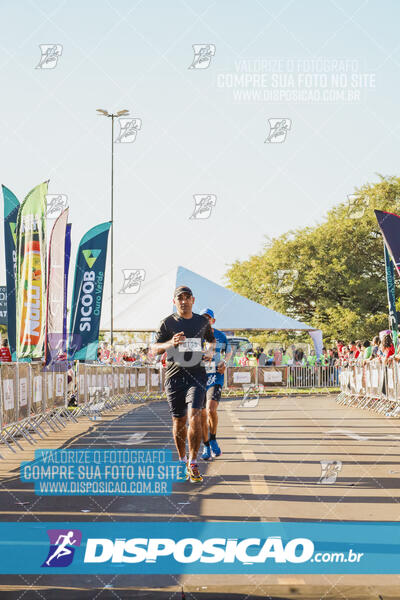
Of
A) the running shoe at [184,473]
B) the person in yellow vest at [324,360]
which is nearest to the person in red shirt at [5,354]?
the running shoe at [184,473]

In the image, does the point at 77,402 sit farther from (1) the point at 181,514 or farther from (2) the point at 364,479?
(1) the point at 181,514

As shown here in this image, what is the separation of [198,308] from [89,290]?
53.6 feet

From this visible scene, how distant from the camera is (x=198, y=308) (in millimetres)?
41219

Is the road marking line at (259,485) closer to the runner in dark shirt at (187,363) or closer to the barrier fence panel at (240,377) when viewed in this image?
the runner in dark shirt at (187,363)

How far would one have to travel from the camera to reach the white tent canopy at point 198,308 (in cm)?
4109

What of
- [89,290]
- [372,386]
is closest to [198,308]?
[89,290]

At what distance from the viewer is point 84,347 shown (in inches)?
945

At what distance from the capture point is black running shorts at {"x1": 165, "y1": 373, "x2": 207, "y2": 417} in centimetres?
941

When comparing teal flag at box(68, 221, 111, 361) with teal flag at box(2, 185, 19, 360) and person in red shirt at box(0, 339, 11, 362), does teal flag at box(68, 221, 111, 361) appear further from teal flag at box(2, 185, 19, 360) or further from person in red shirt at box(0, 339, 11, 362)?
teal flag at box(2, 185, 19, 360)

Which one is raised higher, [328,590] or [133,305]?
[133,305]

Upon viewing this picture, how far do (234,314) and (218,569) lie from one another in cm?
3627

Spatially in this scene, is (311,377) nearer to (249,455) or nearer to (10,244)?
(10,244)

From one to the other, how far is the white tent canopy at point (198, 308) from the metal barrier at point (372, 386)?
12.2m

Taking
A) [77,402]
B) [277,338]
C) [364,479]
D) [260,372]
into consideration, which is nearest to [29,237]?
[77,402]
